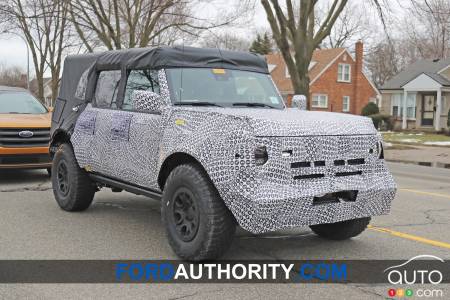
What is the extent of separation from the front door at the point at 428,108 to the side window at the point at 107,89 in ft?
117

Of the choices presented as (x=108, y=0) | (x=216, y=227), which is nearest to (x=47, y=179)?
(x=216, y=227)

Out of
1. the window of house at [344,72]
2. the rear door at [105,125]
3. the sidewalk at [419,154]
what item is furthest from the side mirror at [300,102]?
the window of house at [344,72]

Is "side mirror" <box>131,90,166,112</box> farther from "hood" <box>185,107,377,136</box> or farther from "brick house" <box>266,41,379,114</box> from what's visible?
"brick house" <box>266,41,379,114</box>

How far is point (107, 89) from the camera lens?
6.81m

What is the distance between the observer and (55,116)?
308 inches

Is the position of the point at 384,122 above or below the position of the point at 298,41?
below

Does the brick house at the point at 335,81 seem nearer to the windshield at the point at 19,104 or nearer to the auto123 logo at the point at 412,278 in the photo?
the windshield at the point at 19,104

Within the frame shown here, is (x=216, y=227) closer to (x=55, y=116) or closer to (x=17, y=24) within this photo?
(x=55, y=116)

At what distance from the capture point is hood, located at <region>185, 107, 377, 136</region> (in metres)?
4.70

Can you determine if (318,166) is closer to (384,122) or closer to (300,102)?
(300,102)

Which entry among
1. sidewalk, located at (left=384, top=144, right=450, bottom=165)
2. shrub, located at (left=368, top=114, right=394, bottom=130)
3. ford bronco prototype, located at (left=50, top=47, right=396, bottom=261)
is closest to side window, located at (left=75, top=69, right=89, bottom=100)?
ford bronco prototype, located at (left=50, top=47, right=396, bottom=261)

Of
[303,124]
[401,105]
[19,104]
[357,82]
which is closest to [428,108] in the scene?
[401,105]

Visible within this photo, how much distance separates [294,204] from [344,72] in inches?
1851

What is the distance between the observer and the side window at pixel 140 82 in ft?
19.6
